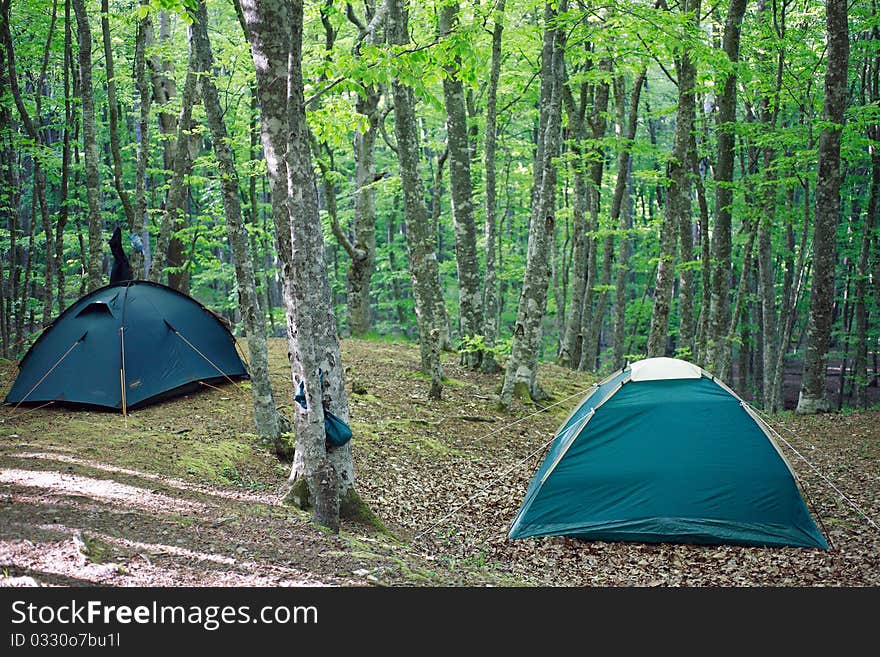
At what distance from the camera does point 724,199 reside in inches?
557

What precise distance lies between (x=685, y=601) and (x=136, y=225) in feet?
36.0

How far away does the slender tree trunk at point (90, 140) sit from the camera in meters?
11.4

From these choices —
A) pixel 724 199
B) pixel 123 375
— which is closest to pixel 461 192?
pixel 724 199

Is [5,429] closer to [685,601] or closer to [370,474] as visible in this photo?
[370,474]

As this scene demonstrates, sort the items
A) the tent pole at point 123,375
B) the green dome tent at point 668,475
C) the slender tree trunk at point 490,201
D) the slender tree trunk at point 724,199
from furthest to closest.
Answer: the slender tree trunk at point 490,201, the slender tree trunk at point 724,199, the tent pole at point 123,375, the green dome tent at point 668,475

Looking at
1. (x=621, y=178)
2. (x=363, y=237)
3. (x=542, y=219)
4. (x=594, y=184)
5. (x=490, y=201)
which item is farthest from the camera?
(x=621, y=178)

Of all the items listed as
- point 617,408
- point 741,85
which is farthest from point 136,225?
point 741,85

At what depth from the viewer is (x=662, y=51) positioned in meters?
11.3

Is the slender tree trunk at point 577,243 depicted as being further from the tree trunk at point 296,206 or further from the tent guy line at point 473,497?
the tree trunk at point 296,206

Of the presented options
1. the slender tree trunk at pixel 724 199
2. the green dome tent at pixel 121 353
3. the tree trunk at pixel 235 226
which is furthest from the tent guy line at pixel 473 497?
the slender tree trunk at pixel 724 199

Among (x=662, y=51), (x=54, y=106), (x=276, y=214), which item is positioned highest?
(x=54, y=106)

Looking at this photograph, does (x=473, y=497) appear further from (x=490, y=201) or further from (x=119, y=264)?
(x=490, y=201)

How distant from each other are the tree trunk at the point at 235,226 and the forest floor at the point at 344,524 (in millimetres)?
980

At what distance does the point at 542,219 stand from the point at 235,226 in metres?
5.28
